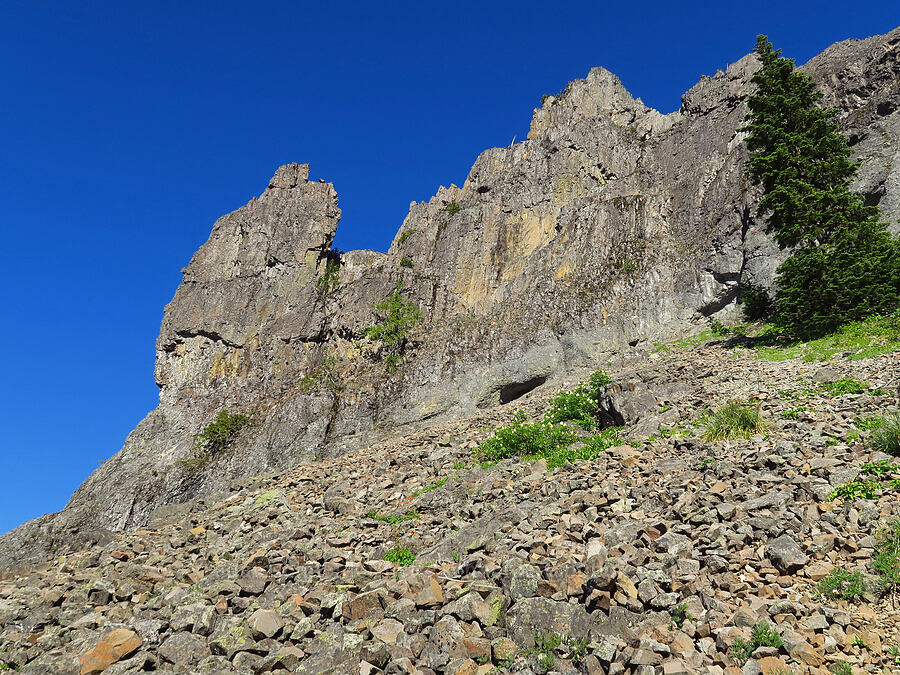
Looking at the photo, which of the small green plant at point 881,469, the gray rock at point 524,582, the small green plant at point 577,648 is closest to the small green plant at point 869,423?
the small green plant at point 881,469

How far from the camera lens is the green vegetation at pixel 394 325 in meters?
50.7

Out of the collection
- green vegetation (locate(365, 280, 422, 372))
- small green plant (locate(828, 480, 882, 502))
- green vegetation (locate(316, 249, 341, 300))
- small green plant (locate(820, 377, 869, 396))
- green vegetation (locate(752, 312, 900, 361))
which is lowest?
small green plant (locate(828, 480, 882, 502))

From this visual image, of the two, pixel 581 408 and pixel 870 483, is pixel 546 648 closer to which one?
pixel 870 483

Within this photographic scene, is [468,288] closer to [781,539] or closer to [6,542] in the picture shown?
[6,542]

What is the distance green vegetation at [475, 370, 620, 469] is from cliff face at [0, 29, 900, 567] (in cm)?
1252

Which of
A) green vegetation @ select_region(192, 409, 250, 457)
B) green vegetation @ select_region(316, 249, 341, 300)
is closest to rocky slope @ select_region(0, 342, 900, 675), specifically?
green vegetation @ select_region(192, 409, 250, 457)

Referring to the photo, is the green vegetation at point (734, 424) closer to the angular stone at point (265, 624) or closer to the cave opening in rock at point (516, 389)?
the angular stone at point (265, 624)

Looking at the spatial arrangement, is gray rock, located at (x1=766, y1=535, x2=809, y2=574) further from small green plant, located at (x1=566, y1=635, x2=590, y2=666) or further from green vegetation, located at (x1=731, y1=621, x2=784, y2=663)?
small green plant, located at (x1=566, y1=635, x2=590, y2=666)

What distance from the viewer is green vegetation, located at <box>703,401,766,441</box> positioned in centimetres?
1185

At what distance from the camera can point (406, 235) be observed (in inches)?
2530

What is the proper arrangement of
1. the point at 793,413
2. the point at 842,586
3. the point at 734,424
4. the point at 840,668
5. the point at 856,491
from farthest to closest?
the point at 734,424 < the point at 793,413 < the point at 856,491 < the point at 842,586 < the point at 840,668

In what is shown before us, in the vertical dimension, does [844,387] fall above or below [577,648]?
above

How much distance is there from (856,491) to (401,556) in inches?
331

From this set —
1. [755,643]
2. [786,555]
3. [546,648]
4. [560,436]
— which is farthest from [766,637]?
[560,436]
